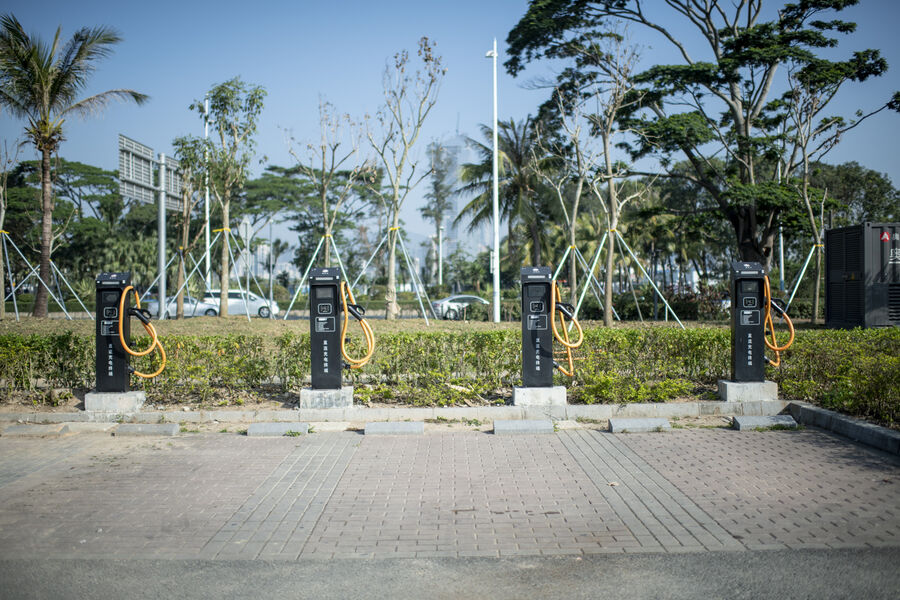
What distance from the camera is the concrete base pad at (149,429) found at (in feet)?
25.6

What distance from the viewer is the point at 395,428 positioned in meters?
7.78

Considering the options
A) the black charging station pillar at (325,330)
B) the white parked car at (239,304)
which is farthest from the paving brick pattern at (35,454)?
the white parked car at (239,304)

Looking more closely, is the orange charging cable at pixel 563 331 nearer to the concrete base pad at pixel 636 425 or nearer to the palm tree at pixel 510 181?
the concrete base pad at pixel 636 425

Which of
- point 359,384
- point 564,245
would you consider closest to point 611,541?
point 359,384

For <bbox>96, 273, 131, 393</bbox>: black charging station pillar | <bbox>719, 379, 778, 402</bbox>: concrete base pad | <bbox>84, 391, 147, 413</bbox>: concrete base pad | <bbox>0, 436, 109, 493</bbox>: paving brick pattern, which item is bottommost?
<bbox>0, 436, 109, 493</bbox>: paving brick pattern

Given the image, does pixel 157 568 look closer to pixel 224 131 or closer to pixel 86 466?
pixel 86 466

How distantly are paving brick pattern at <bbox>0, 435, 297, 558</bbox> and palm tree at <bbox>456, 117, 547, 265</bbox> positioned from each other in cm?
2376

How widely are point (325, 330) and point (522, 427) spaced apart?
2.69m

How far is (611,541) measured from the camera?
451cm

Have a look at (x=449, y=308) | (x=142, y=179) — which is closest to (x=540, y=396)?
(x=142, y=179)

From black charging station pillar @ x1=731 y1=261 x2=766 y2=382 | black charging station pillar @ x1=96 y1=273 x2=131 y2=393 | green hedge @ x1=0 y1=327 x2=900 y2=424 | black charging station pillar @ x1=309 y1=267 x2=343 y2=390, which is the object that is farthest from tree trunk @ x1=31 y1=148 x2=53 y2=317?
black charging station pillar @ x1=731 y1=261 x2=766 y2=382

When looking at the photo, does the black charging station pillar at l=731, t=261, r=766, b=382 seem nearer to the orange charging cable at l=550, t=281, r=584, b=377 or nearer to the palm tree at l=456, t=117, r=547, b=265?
the orange charging cable at l=550, t=281, r=584, b=377

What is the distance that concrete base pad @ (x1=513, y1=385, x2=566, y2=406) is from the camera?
849 centimetres

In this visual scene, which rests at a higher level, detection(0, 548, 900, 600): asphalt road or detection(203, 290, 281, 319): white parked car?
detection(203, 290, 281, 319): white parked car
